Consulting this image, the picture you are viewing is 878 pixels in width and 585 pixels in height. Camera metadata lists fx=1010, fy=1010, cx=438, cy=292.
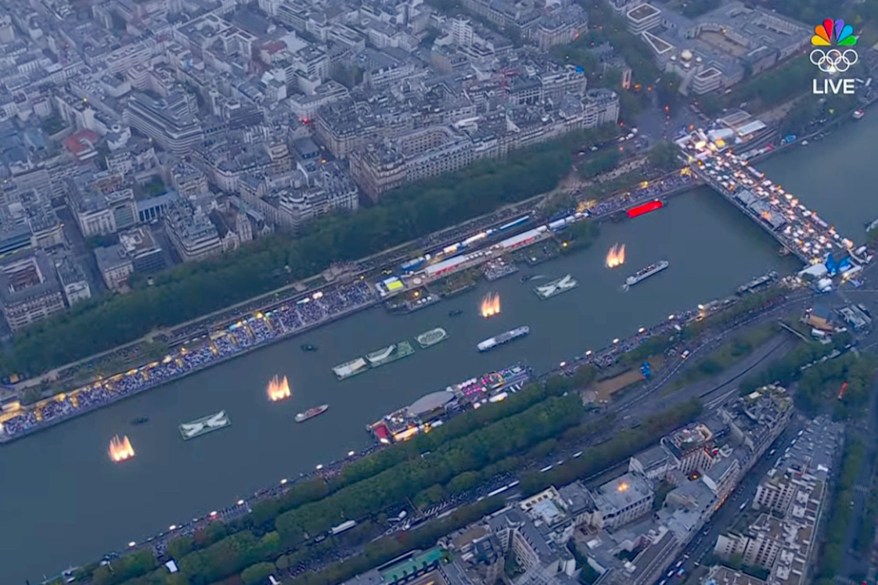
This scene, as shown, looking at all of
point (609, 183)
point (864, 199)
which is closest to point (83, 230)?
point (609, 183)

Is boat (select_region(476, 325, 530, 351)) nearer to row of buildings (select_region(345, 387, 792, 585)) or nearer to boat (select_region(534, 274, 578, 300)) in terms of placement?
boat (select_region(534, 274, 578, 300))

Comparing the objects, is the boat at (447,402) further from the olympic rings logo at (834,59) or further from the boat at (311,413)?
the olympic rings logo at (834,59)

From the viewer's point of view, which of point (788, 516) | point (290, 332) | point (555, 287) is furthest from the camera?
point (555, 287)

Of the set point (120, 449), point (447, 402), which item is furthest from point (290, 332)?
point (120, 449)

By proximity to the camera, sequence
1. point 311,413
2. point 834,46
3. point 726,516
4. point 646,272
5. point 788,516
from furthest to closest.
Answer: point 834,46
point 646,272
point 311,413
point 726,516
point 788,516

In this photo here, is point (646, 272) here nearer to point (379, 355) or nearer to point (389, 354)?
point (389, 354)

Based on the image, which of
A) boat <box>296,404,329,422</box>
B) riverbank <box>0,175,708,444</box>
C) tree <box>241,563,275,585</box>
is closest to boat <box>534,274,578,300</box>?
riverbank <box>0,175,708,444</box>
